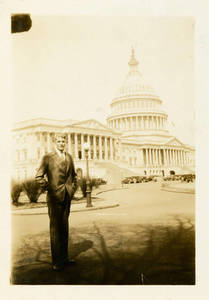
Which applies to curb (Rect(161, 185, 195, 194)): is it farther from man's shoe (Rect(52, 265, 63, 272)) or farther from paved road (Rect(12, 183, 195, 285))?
man's shoe (Rect(52, 265, 63, 272))

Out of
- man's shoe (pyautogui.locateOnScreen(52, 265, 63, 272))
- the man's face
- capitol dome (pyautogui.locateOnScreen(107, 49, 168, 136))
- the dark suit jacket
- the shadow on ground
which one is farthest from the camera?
capitol dome (pyautogui.locateOnScreen(107, 49, 168, 136))

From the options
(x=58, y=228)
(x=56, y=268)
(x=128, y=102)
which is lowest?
(x=56, y=268)

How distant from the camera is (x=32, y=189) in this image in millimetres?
5422

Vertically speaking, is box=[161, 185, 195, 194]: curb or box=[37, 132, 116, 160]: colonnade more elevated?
box=[37, 132, 116, 160]: colonnade

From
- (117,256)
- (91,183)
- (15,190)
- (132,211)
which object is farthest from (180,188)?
(15,190)

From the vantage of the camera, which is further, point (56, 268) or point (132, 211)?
point (132, 211)

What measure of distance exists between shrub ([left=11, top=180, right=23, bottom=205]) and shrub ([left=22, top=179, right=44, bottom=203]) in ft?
0.35

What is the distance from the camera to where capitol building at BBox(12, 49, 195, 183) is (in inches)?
205

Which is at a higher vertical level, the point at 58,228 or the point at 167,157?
the point at 167,157

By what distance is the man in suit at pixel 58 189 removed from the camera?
4.21m

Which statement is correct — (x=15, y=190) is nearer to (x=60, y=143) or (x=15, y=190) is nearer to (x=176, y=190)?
(x=60, y=143)

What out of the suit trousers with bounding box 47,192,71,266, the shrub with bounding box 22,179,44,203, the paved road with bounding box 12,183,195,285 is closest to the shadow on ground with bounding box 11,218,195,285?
the paved road with bounding box 12,183,195,285

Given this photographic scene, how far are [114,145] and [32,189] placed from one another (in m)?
2.50
